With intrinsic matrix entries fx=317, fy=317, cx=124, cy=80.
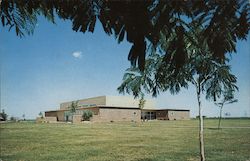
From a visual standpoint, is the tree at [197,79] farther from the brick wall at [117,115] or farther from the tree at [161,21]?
the brick wall at [117,115]

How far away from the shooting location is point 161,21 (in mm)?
2914

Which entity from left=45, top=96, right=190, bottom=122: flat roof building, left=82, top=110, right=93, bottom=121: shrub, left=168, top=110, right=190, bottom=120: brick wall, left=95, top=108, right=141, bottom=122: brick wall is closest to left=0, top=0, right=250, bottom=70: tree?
left=45, top=96, right=190, bottom=122: flat roof building

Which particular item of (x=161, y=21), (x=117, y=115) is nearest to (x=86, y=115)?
(x=117, y=115)

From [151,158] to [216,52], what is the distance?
945cm

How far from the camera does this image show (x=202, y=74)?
864 centimetres

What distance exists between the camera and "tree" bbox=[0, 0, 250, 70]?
2.81 metres

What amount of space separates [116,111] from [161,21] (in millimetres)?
70983

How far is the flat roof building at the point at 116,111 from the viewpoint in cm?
7125

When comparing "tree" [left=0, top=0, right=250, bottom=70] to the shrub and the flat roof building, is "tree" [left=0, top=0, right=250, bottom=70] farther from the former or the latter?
the shrub

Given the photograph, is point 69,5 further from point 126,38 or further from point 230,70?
point 230,70

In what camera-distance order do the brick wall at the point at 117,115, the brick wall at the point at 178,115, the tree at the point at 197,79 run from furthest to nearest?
the brick wall at the point at 178,115 < the brick wall at the point at 117,115 < the tree at the point at 197,79

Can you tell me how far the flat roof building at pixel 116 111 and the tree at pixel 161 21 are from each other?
59163mm

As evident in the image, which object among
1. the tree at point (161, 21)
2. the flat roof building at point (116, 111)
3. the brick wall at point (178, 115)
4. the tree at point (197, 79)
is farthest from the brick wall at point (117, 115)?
the tree at point (161, 21)

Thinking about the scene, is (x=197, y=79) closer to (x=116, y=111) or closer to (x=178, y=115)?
(x=116, y=111)
